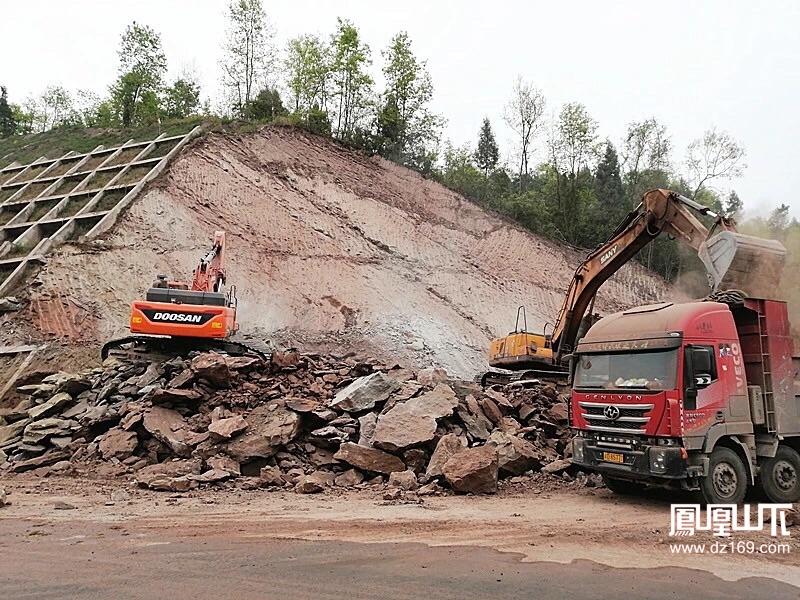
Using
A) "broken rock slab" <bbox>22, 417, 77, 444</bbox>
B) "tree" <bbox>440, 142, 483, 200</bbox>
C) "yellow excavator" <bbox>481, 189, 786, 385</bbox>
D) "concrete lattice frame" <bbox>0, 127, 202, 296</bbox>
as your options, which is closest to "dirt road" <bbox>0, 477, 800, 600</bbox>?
"broken rock slab" <bbox>22, 417, 77, 444</bbox>

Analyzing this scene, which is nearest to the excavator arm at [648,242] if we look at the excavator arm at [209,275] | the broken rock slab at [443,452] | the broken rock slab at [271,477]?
the broken rock slab at [443,452]

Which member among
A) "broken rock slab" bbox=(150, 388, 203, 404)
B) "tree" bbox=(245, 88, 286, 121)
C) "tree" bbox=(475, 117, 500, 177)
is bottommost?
"broken rock slab" bbox=(150, 388, 203, 404)

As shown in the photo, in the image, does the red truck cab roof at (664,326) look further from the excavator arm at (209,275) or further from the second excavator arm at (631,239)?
the excavator arm at (209,275)

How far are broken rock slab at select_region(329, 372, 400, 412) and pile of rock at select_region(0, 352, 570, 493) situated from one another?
0.02 m

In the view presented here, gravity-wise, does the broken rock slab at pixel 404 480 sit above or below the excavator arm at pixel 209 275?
below

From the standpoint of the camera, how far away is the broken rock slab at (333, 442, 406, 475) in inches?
397

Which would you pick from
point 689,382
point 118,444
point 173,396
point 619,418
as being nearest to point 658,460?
point 619,418

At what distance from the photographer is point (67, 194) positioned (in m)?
25.6

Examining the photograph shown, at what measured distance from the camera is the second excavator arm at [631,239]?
11.2m

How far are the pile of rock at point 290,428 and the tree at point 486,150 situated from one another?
1668 inches

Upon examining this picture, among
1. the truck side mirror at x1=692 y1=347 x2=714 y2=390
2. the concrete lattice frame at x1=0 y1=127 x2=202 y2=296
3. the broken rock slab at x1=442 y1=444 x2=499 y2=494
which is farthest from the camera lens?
the concrete lattice frame at x1=0 y1=127 x2=202 y2=296

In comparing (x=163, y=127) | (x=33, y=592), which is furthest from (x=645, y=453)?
(x=163, y=127)

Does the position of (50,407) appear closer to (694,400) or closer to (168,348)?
(168,348)

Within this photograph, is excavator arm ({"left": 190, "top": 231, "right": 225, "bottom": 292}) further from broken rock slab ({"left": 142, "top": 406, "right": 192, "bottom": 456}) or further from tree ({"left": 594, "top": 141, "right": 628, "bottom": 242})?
tree ({"left": 594, "top": 141, "right": 628, "bottom": 242})
